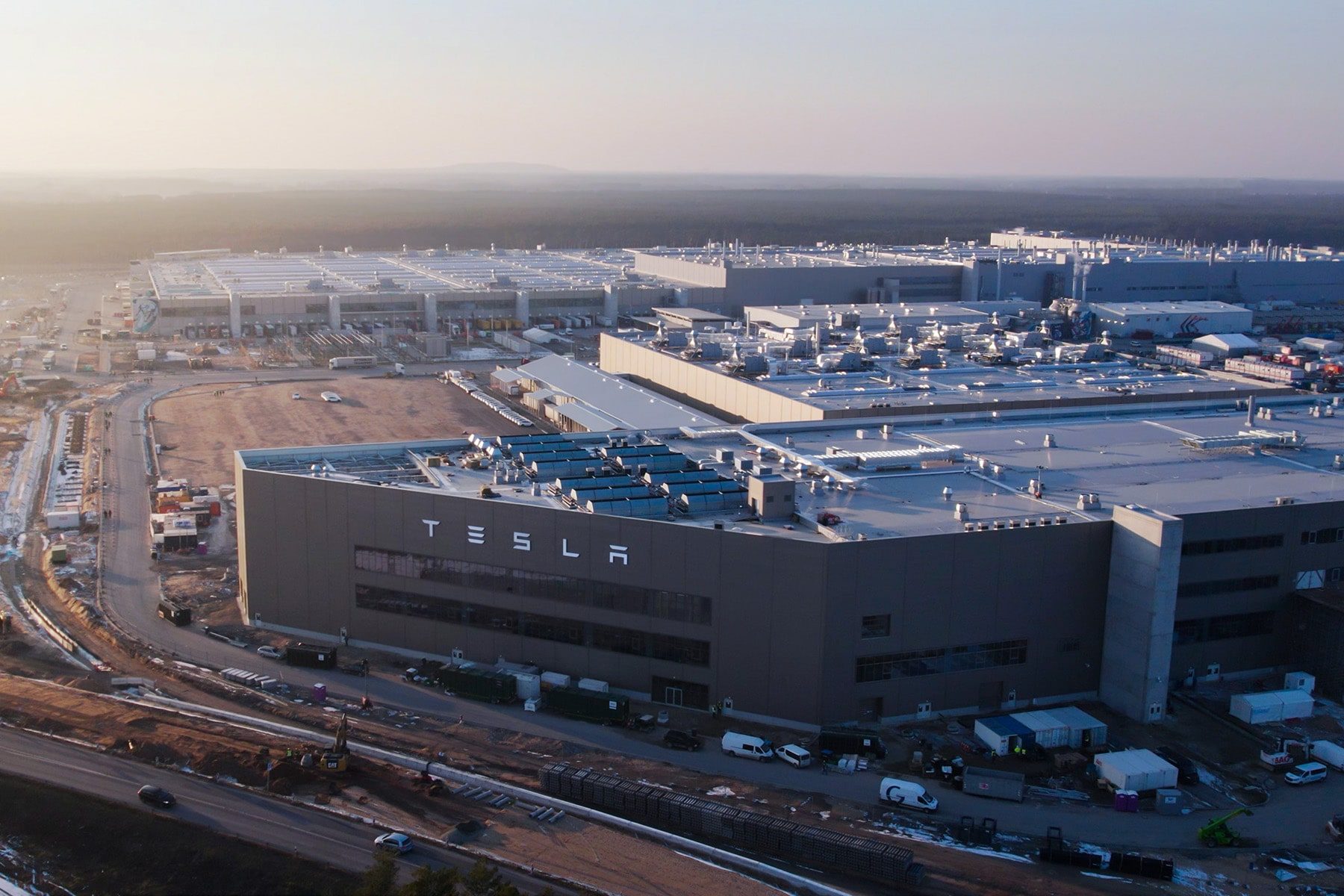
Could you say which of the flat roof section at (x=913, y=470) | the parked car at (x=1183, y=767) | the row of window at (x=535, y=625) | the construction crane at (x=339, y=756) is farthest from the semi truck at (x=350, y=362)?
the parked car at (x=1183, y=767)

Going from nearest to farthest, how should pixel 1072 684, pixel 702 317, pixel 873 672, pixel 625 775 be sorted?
pixel 625 775 → pixel 873 672 → pixel 1072 684 → pixel 702 317

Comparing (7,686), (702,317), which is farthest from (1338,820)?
(702,317)

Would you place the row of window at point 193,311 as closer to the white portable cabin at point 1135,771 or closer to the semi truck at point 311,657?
the semi truck at point 311,657

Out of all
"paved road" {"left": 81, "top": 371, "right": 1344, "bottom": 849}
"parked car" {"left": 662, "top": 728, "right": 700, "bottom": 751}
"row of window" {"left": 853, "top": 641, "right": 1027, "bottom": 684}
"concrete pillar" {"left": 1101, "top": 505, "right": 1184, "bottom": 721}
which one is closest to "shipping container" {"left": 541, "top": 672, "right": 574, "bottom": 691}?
"paved road" {"left": 81, "top": 371, "right": 1344, "bottom": 849}

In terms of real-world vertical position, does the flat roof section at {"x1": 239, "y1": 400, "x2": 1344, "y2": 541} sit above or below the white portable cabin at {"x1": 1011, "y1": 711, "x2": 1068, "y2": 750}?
above

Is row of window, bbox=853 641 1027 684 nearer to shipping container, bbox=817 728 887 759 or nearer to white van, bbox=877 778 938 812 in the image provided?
shipping container, bbox=817 728 887 759

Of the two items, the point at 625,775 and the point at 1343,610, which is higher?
the point at 1343,610

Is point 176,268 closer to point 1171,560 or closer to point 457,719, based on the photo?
point 457,719
